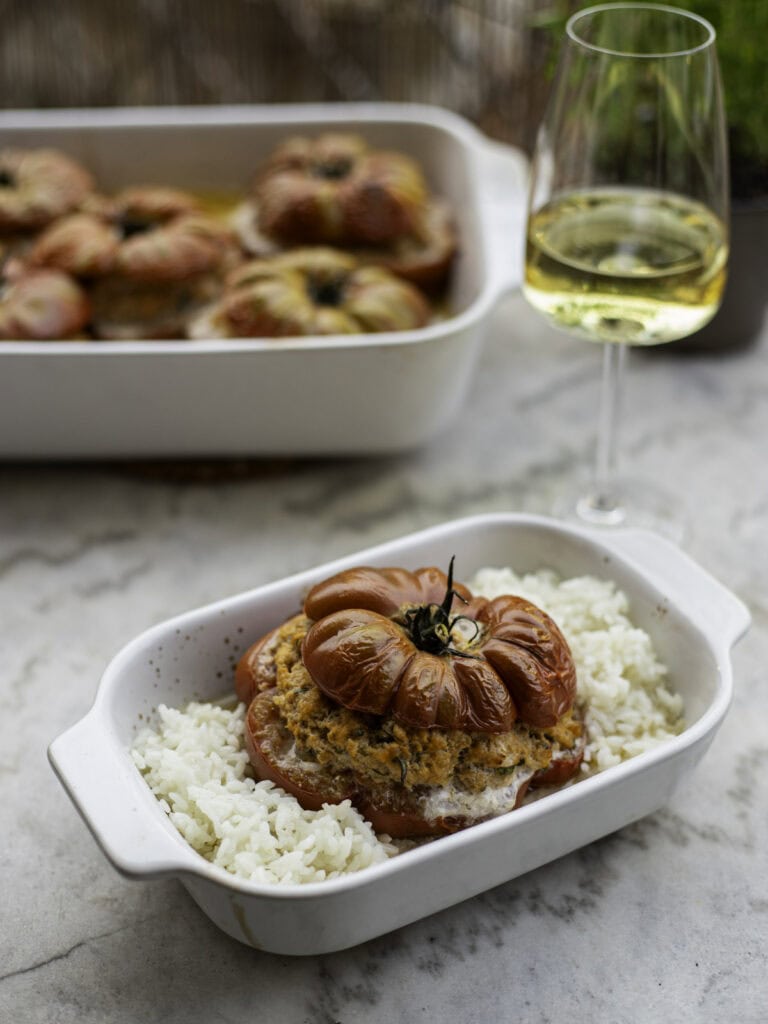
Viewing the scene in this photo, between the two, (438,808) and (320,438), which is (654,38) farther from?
(438,808)

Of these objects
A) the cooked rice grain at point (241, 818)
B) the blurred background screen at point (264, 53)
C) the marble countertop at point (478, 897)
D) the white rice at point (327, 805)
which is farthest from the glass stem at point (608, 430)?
the blurred background screen at point (264, 53)

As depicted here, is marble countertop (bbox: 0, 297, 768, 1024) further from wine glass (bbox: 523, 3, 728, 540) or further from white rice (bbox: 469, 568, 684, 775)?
wine glass (bbox: 523, 3, 728, 540)

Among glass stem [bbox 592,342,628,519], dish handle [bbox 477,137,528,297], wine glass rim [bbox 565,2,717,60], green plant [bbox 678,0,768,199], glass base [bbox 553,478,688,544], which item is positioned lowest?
glass base [bbox 553,478,688,544]

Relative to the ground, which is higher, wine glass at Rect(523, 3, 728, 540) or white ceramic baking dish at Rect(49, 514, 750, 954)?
wine glass at Rect(523, 3, 728, 540)

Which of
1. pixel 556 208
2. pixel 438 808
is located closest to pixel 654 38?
pixel 556 208

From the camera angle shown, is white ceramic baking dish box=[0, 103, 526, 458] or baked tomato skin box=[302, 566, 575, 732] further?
white ceramic baking dish box=[0, 103, 526, 458]

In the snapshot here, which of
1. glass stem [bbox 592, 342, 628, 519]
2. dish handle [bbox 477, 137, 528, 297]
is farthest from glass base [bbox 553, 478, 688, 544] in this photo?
dish handle [bbox 477, 137, 528, 297]
